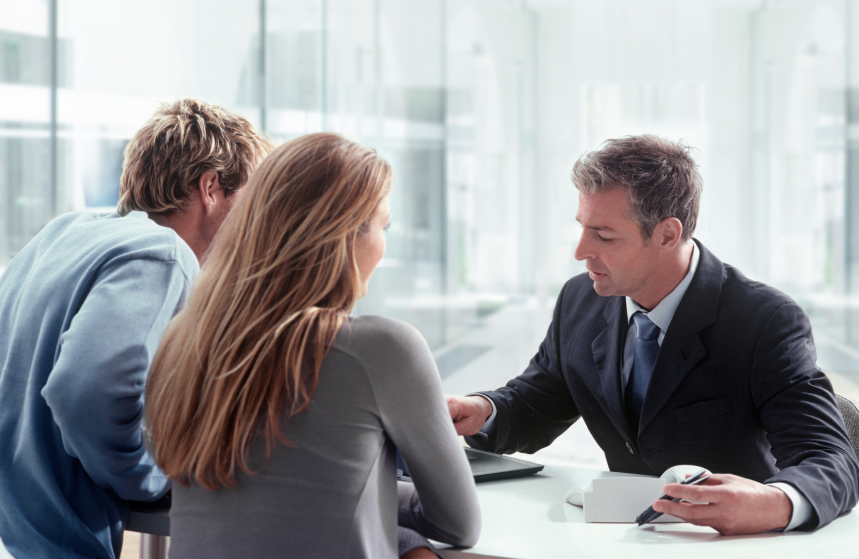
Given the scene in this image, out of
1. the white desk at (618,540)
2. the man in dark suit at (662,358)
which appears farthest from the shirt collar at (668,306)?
the white desk at (618,540)

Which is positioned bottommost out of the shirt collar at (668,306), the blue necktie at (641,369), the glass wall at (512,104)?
the blue necktie at (641,369)

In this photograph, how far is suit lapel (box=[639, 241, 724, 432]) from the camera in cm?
167

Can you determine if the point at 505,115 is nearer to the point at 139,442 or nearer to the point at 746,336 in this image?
the point at 746,336

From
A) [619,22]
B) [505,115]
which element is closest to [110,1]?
[505,115]

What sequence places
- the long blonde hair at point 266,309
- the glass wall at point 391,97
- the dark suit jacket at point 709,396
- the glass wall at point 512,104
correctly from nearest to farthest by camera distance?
the long blonde hair at point 266,309, the dark suit jacket at point 709,396, the glass wall at point 391,97, the glass wall at point 512,104

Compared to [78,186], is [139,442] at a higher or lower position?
lower

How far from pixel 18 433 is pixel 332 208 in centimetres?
77

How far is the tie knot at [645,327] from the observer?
5.87ft

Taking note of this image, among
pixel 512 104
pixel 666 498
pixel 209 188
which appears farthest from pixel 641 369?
pixel 512 104

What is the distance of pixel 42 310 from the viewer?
4.56 ft

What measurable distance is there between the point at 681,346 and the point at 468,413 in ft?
1.60

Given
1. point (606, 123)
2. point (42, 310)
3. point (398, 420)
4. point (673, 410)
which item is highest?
point (606, 123)

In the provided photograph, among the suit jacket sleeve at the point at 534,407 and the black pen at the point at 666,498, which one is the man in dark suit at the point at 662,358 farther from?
the black pen at the point at 666,498

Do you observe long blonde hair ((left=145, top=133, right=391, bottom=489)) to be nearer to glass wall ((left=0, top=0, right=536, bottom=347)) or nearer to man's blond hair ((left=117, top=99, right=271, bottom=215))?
man's blond hair ((left=117, top=99, right=271, bottom=215))
